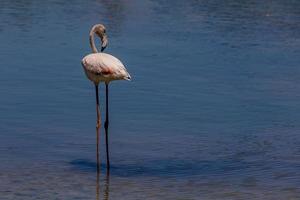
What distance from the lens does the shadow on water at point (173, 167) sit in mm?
9859

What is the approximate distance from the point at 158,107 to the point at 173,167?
2.97m

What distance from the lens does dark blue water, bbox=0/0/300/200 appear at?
9484mm

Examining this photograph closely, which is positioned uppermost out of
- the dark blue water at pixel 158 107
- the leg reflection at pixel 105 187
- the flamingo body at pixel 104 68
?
the flamingo body at pixel 104 68

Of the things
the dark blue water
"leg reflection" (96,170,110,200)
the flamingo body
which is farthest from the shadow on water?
the flamingo body

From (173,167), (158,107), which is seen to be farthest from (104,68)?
(158,107)

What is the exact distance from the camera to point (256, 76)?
15523mm

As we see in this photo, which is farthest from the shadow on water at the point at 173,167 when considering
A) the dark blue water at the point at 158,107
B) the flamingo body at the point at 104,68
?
the flamingo body at the point at 104,68

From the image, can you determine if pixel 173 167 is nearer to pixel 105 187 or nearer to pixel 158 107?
pixel 105 187

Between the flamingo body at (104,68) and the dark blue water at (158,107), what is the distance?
0.94 metres

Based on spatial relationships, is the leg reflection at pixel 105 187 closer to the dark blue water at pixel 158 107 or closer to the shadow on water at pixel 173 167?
the dark blue water at pixel 158 107

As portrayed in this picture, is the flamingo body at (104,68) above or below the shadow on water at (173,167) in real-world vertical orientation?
above

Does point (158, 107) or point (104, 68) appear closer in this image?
point (104, 68)

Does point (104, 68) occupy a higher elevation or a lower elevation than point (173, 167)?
higher

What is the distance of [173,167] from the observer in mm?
10109
